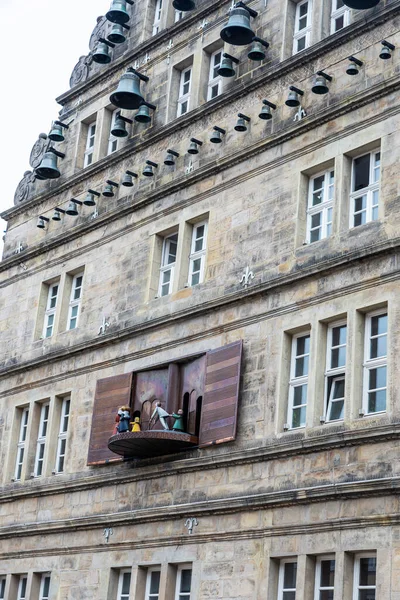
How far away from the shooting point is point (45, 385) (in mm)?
26375

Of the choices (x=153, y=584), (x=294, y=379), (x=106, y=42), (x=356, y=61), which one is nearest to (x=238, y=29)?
(x=356, y=61)

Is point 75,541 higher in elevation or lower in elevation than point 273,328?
lower

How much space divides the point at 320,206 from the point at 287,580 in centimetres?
623

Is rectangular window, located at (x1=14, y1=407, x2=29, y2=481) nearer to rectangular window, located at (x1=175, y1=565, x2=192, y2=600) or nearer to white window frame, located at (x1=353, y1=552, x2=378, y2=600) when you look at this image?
rectangular window, located at (x1=175, y1=565, x2=192, y2=600)

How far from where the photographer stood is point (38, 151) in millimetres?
30141

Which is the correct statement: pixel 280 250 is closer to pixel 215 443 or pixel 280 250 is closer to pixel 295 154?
pixel 295 154

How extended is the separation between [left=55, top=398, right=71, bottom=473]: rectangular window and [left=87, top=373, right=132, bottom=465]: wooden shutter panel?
1369mm

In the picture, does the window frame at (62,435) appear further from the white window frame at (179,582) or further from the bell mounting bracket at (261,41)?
the bell mounting bracket at (261,41)

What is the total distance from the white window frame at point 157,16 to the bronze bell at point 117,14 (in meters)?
0.90

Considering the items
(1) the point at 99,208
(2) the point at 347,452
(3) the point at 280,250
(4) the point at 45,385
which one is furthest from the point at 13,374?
(2) the point at 347,452

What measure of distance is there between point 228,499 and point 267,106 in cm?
710

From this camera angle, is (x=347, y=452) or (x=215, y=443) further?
(x=215, y=443)

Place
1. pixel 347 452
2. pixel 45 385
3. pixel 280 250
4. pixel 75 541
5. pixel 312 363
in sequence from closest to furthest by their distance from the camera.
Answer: pixel 347 452, pixel 312 363, pixel 280 250, pixel 75 541, pixel 45 385

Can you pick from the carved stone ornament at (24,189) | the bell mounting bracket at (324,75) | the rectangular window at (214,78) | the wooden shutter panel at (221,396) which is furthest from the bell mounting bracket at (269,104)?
the carved stone ornament at (24,189)
